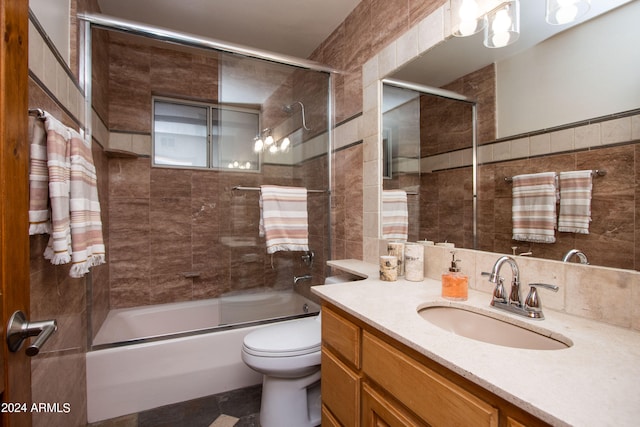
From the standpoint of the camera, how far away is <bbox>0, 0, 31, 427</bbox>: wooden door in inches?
21.3

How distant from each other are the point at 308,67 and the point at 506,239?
1.81m

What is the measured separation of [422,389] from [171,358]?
166 cm

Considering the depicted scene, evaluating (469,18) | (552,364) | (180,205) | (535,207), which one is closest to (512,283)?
(535,207)

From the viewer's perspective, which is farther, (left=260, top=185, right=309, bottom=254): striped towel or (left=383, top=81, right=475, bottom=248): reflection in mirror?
(left=260, top=185, right=309, bottom=254): striped towel

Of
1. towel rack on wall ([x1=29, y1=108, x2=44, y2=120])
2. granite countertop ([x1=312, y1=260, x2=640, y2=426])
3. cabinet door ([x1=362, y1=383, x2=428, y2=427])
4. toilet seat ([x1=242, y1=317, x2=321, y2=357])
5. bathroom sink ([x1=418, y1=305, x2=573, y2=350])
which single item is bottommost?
toilet seat ([x1=242, y1=317, x2=321, y2=357])

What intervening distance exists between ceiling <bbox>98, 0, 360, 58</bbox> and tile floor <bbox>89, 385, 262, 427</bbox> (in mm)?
2523

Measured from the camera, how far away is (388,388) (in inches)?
32.9

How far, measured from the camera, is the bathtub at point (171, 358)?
1.66 metres

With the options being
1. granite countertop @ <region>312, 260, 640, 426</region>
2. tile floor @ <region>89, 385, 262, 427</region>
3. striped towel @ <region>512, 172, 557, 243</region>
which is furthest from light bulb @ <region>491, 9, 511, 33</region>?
tile floor @ <region>89, 385, 262, 427</region>

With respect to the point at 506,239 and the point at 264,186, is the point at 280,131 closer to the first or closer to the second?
the point at 264,186

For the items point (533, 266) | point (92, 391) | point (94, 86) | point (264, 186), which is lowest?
point (92, 391)

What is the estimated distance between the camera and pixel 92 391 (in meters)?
1.62

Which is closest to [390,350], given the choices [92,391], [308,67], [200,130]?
[92,391]

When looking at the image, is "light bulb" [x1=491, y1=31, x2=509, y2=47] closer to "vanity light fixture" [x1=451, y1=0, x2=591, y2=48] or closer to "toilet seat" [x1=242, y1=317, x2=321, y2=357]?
"vanity light fixture" [x1=451, y1=0, x2=591, y2=48]
